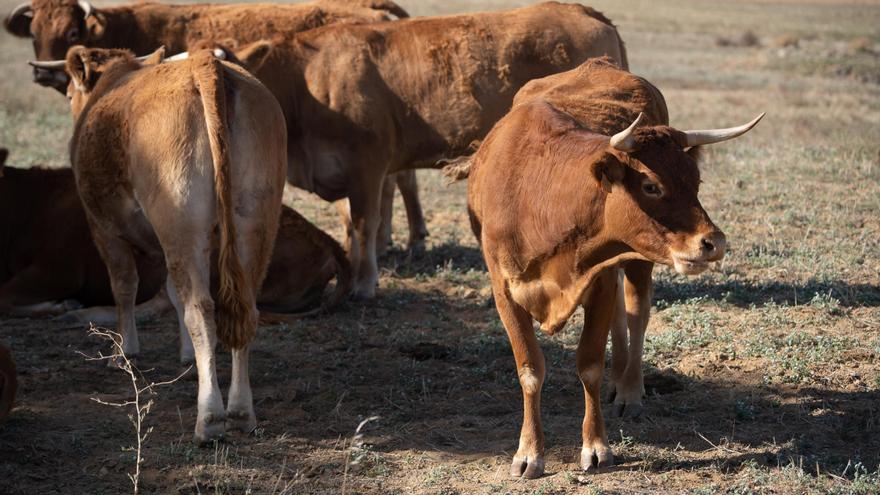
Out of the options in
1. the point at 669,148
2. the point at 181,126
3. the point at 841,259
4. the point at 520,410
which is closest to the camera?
the point at 669,148

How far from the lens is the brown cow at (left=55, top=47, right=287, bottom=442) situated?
5.52 metres

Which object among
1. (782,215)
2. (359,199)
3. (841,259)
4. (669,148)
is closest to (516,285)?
(669,148)

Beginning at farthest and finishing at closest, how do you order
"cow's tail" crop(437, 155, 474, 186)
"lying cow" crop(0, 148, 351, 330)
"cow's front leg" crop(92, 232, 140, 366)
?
"lying cow" crop(0, 148, 351, 330), "cow's front leg" crop(92, 232, 140, 366), "cow's tail" crop(437, 155, 474, 186)

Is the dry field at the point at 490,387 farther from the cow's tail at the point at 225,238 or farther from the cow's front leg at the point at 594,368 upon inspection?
the cow's tail at the point at 225,238

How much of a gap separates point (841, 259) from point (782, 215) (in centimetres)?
144

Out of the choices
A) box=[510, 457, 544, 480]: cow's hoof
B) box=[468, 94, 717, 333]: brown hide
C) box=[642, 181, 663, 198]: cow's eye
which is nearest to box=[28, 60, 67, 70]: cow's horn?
box=[468, 94, 717, 333]: brown hide

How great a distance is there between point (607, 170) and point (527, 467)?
4.75ft

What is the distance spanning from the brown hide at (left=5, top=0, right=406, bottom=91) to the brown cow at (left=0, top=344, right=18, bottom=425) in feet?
18.6

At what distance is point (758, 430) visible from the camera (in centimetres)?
560

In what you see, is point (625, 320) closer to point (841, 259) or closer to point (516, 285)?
point (516, 285)

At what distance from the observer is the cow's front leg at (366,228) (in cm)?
858

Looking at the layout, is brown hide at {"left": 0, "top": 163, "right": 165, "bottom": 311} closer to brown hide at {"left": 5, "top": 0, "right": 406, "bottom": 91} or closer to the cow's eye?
brown hide at {"left": 5, "top": 0, "right": 406, "bottom": 91}

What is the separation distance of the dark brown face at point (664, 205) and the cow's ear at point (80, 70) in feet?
13.8

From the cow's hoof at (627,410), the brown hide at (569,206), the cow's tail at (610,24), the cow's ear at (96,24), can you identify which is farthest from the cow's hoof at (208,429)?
the cow's ear at (96,24)
